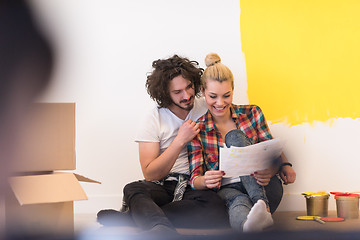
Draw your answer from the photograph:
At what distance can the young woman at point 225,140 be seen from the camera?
1.45 metres

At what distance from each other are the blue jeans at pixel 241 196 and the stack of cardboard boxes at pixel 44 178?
1.77ft

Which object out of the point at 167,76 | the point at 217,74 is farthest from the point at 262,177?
the point at 167,76

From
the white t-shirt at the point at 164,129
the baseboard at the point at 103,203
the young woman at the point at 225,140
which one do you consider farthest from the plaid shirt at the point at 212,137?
the baseboard at the point at 103,203

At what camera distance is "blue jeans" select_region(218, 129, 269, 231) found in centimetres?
136

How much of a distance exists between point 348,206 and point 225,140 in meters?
0.61

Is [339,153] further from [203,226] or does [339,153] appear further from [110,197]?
[110,197]

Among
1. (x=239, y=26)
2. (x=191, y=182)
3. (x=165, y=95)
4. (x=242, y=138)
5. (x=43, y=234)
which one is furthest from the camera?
(x=239, y=26)

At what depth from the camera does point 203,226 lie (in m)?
1.52

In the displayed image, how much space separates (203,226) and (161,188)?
0.23 m

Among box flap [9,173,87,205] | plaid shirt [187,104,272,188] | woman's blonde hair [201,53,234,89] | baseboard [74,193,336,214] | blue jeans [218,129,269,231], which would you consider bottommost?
baseboard [74,193,336,214]

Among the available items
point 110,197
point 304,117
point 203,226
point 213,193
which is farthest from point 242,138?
point 110,197

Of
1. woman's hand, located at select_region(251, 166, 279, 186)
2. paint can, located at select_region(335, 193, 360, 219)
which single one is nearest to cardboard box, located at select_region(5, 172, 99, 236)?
woman's hand, located at select_region(251, 166, 279, 186)

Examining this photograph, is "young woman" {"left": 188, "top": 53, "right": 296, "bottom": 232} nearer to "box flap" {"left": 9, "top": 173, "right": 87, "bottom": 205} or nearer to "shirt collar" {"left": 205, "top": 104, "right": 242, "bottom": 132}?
"shirt collar" {"left": 205, "top": 104, "right": 242, "bottom": 132}

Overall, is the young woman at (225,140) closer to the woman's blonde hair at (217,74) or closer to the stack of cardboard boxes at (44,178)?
the woman's blonde hair at (217,74)
